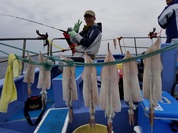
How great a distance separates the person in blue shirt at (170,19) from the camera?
4086mm

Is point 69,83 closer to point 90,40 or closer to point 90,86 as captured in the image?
point 90,86

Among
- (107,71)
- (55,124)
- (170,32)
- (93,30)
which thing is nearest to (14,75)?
(55,124)

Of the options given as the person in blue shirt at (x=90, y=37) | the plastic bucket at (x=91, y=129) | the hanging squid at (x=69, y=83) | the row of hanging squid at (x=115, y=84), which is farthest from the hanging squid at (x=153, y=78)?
the person in blue shirt at (x=90, y=37)

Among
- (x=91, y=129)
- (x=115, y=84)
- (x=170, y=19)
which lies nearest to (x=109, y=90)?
→ (x=115, y=84)

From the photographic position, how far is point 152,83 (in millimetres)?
1534

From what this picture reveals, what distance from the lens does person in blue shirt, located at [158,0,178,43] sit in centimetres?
409

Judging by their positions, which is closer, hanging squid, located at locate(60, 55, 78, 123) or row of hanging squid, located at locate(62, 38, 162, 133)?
row of hanging squid, located at locate(62, 38, 162, 133)

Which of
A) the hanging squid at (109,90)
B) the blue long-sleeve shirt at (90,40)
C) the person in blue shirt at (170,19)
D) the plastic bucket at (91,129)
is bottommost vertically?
the plastic bucket at (91,129)

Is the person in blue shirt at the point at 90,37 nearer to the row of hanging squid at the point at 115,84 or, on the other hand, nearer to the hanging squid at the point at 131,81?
the row of hanging squid at the point at 115,84

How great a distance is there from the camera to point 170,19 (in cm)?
422

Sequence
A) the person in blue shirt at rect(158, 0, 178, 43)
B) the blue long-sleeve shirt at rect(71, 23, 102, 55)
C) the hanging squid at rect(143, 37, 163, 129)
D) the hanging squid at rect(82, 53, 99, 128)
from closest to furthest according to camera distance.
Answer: the hanging squid at rect(143, 37, 163, 129)
the hanging squid at rect(82, 53, 99, 128)
the person in blue shirt at rect(158, 0, 178, 43)
the blue long-sleeve shirt at rect(71, 23, 102, 55)

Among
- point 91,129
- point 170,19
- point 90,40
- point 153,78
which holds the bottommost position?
point 91,129

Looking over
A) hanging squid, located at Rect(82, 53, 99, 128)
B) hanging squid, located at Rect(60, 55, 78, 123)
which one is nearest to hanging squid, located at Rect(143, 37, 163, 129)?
hanging squid, located at Rect(82, 53, 99, 128)

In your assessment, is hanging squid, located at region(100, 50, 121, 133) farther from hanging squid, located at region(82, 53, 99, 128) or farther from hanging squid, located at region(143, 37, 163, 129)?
hanging squid, located at region(143, 37, 163, 129)
